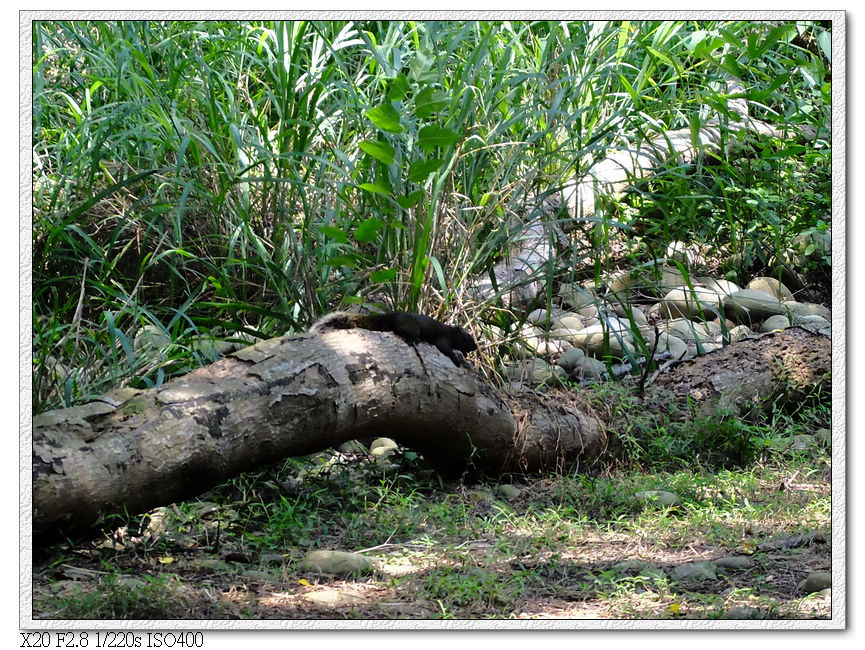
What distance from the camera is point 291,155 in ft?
10.5

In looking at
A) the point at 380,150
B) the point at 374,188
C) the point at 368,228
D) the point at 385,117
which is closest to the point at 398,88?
the point at 385,117

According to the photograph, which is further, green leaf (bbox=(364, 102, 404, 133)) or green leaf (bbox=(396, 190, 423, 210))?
green leaf (bbox=(396, 190, 423, 210))

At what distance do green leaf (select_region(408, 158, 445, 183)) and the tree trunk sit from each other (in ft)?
1.66

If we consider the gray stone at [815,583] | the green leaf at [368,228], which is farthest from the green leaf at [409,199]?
the gray stone at [815,583]

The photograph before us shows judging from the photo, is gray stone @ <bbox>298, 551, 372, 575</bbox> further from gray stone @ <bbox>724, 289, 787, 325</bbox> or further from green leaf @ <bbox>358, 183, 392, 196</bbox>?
gray stone @ <bbox>724, 289, 787, 325</bbox>

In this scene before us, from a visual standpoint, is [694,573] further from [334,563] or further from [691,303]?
[691,303]

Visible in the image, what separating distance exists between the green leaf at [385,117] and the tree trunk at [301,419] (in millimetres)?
630

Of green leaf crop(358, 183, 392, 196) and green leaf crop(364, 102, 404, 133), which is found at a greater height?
green leaf crop(364, 102, 404, 133)

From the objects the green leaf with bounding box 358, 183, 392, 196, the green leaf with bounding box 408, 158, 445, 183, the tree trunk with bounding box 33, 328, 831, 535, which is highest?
the green leaf with bounding box 408, 158, 445, 183

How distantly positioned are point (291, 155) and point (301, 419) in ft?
3.68

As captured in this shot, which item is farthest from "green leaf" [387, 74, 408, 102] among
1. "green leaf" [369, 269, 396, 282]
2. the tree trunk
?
the tree trunk

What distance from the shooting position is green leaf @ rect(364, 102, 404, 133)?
2709 millimetres

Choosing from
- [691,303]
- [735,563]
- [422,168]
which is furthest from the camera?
[691,303]

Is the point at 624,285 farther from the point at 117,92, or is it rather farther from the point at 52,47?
the point at 52,47
